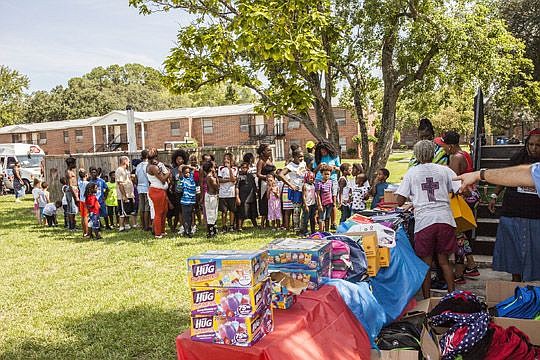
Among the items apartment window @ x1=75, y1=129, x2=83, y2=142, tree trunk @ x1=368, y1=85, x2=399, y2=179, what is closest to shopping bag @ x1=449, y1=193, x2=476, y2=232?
tree trunk @ x1=368, y1=85, x2=399, y2=179

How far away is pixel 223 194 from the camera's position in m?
11.0

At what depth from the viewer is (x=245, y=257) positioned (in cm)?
268

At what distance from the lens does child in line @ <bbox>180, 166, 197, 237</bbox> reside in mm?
10469

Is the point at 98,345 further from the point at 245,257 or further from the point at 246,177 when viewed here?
the point at 246,177

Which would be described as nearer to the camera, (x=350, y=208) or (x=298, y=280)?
(x=298, y=280)

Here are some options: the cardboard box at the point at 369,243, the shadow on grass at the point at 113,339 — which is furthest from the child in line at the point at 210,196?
the cardboard box at the point at 369,243

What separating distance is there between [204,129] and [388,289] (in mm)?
41698

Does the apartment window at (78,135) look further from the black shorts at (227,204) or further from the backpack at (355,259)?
the backpack at (355,259)

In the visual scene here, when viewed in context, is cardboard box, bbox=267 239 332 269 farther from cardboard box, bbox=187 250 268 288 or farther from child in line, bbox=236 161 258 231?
child in line, bbox=236 161 258 231

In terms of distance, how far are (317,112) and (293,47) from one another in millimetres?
4523

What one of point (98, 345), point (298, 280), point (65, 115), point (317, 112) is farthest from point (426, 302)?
point (65, 115)

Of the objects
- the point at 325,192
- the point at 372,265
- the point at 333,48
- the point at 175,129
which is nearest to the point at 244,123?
the point at 175,129

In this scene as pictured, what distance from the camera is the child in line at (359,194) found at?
9094mm

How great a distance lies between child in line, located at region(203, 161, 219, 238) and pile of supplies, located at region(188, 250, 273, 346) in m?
7.60
